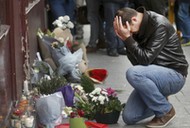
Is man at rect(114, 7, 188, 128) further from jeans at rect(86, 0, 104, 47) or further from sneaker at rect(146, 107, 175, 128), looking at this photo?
jeans at rect(86, 0, 104, 47)

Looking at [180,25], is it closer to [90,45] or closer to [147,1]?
[147,1]

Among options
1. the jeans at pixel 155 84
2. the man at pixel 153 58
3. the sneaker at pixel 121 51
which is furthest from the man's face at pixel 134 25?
the sneaker at pixel 121 51

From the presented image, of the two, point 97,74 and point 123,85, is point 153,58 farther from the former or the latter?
point 97,74

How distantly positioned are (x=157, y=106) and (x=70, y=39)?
2.93 metres

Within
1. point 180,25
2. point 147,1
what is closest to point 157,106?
point 147,1

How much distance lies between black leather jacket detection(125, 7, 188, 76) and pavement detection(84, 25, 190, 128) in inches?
23.8

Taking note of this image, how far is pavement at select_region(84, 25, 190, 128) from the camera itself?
542 cm

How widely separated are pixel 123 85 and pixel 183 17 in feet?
11.7

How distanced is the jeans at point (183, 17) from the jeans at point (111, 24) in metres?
1.52

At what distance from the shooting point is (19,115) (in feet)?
14.8

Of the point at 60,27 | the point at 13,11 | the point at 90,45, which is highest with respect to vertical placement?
the point at 13,11

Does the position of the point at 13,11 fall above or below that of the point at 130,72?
above

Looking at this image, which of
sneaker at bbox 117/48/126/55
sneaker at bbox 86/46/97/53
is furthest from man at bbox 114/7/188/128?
sneaker at bbox 86/46/97/53

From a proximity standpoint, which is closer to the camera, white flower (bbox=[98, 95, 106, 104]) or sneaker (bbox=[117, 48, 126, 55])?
white flower (bbox=[98, 95, 106, 104])
